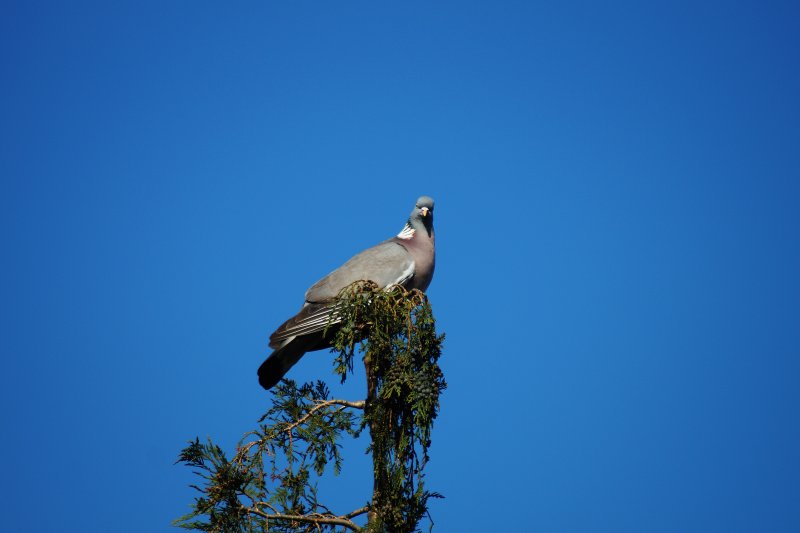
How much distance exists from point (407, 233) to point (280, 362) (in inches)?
80.0

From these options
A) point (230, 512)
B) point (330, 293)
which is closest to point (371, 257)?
point (330, 293)

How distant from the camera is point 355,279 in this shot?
27.6 feet

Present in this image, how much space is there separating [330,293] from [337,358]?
1.58 meters

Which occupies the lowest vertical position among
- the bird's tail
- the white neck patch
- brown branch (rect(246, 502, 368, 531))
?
brown branch (rect(246, 502, 368, 531))

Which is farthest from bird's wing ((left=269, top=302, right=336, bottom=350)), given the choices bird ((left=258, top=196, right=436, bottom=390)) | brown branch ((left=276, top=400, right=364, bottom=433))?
brown branch ((left=276, top=400, right=364, bottom=433))

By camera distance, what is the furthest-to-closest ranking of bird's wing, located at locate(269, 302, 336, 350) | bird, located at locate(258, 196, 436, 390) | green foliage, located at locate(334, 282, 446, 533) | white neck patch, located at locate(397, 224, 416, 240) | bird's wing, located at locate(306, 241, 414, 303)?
white neck patch, located at locate(397, 224, 416, 240) → bird's wing, located at locate(306, 241, 414, 303) → bird, located at locate(258, 196, 436, 390) → bird's wing, located at locate(269, 302, 336, 350) → green foliage, located at locate(334, 282, 446, 533)

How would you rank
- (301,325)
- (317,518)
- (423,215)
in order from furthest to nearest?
1. (423,215)
2. (301,325)
3. (317,518)

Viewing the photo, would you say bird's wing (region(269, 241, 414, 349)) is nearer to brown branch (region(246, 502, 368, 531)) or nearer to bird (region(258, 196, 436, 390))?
bird (region(258, 196, 436, 390))

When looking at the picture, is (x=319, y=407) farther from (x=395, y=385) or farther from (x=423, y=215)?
(x=423, y=215)

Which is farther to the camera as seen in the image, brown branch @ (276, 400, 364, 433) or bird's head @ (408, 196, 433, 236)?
bird's head @ (408, 196, 433, 236)

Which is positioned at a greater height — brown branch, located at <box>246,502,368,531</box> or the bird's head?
the bird's head

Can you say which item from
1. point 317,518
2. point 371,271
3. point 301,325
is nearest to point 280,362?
point 301,325

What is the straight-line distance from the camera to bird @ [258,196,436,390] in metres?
7.77

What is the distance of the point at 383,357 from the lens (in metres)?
6.38
